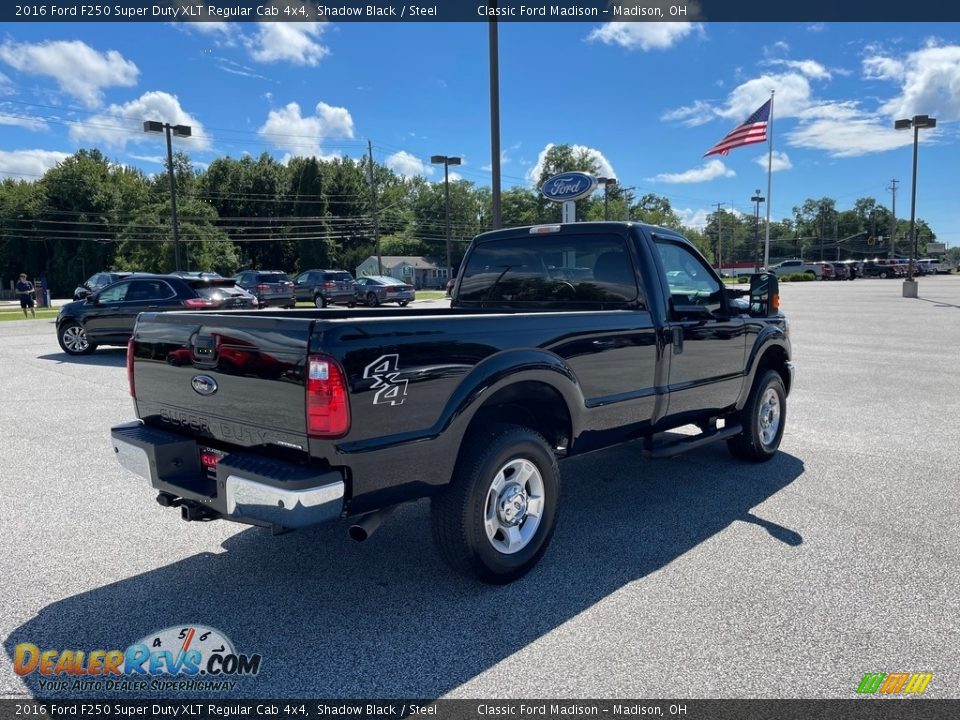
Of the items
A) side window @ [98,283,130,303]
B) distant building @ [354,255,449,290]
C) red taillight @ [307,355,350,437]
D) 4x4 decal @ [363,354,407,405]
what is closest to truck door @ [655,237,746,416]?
4x4 decal @ [363,354,407,405]

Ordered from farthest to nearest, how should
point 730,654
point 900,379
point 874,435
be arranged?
1. point 900,379
2. point 874,435
3. point 730,654

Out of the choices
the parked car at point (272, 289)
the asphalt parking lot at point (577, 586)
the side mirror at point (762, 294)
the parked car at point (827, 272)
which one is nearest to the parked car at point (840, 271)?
the parked car at point (827, 272)

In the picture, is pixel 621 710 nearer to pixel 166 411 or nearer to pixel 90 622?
pixel 90 622

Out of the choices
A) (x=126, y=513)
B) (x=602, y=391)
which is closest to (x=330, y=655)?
(x=602, y=391)

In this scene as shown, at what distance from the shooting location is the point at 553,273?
16.1 ft

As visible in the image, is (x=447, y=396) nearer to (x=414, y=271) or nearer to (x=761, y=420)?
(x=761, y=420)

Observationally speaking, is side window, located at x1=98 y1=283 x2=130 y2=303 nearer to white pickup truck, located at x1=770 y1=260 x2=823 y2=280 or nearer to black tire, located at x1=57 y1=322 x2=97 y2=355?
black tire, located at x1=57 y1=322 x2=97 y2=355

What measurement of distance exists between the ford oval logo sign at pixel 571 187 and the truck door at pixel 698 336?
972 centimetres

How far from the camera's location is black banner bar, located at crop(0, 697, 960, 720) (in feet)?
8.16

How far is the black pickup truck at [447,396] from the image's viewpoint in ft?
9.30

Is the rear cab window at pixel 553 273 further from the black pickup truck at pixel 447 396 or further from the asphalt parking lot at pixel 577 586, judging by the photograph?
the asphalt parking lot at pixel 577 586

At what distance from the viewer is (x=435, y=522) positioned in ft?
10.9

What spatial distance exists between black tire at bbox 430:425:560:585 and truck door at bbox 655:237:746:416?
145 centimetres

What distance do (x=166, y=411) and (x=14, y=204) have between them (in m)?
77.7
